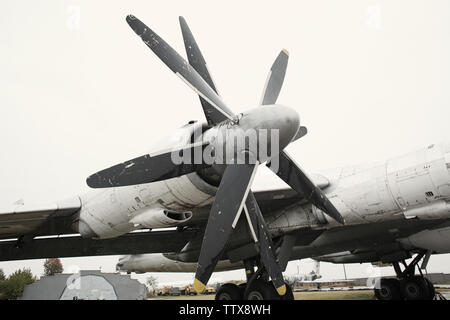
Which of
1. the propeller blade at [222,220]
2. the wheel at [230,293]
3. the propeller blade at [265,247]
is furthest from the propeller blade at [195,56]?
the wheel at [230,293]

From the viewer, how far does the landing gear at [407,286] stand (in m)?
10.3

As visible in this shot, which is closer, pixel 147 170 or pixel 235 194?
pixel 235 194

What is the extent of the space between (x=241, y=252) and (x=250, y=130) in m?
3.63

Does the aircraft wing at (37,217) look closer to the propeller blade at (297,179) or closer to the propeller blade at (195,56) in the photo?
the propeller blade at (195,56)

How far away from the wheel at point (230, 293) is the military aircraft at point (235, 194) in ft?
0.09

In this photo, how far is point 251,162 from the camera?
5121 millimetres

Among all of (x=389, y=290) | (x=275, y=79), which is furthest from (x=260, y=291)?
(x=389, y=290)

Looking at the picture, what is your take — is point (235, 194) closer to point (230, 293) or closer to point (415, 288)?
point (230, 293)

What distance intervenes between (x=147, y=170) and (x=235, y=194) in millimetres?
1519

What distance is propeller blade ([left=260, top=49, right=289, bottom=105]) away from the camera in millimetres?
6012

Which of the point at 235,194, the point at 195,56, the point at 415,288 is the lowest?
the point at 415,288

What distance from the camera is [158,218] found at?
586cm
